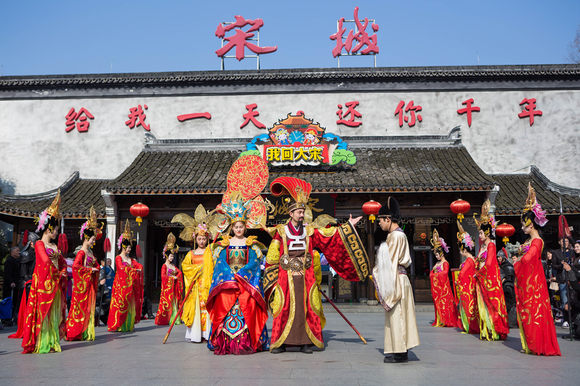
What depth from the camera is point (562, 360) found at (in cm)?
522

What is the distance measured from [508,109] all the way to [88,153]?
1515cm

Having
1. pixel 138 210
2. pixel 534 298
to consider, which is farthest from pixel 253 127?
pixel 534 298

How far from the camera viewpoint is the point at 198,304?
24.4 feet

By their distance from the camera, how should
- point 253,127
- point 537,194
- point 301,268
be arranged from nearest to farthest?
point 301,268, point 537,194, point 253,127

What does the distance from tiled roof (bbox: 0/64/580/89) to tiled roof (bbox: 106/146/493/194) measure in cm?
314

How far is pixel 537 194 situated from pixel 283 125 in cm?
787

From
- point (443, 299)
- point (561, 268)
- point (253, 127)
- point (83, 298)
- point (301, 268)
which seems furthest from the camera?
point (253, 127)

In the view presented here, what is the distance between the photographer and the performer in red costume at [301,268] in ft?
19.3

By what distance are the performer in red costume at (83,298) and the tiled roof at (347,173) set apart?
5.90 meters

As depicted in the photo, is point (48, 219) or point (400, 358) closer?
point (400, 358)

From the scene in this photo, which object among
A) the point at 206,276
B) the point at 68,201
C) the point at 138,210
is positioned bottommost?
the point at 206,276

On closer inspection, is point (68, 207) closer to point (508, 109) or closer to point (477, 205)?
point (477, 205)

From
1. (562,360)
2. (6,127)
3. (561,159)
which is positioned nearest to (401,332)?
(562,360)

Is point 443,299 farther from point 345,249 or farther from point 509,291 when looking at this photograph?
point 345,249
